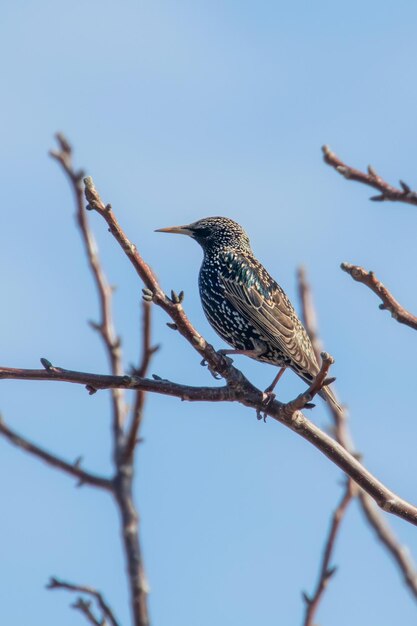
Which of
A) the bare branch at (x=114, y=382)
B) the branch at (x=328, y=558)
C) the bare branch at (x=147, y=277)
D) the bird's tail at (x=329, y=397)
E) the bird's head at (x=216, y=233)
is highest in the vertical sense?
the bird's head at (x=216, y=233)

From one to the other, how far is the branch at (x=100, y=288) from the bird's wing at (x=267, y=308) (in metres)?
1.87

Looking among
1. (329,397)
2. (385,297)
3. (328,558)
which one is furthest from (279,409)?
(329,397)

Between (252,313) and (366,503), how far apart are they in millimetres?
2455

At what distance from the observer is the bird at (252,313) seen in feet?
22.8

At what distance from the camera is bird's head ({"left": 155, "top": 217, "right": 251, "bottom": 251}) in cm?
835

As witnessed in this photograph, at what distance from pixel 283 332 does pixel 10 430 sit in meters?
2.67

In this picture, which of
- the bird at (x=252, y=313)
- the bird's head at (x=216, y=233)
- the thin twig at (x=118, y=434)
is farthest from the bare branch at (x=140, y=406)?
the bird's head at (x=216, y=233)

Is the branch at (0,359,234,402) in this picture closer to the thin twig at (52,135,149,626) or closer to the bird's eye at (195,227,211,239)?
the thin twig at (52,135,149,626)

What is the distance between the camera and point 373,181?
3.14m

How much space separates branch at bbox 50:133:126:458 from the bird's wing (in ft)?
6.15

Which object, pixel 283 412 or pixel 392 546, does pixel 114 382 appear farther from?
pixel 392 546

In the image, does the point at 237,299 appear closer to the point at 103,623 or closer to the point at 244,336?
the point at 244,336

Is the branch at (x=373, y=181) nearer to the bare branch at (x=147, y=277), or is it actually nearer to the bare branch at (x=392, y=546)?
the bare branch at (x=147, y=277)

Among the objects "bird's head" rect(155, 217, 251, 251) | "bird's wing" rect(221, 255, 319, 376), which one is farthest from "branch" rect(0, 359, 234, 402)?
"bird's head" rect(155, 217, 251, 251)
